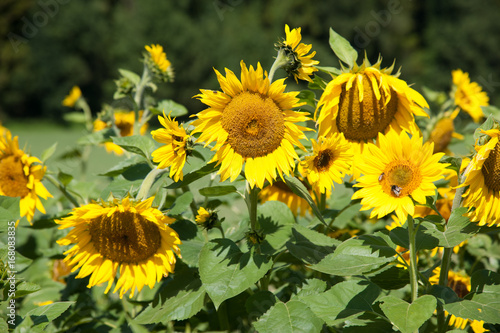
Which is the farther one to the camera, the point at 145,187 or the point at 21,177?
the point at 21,177

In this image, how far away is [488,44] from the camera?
1831cm

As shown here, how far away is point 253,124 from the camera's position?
107 centimetres

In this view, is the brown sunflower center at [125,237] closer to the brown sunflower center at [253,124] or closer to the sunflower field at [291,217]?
the sunflower field at [291,217]

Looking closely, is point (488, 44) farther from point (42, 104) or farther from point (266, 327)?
point (266, 327)

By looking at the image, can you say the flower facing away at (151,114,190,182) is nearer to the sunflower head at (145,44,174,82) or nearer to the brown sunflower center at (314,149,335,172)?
the brown sunflower center at (314,149,335,172)

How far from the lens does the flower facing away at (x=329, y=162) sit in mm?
1104

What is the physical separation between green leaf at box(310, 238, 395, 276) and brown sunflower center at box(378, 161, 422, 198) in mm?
146

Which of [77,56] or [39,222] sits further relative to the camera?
[77,56]

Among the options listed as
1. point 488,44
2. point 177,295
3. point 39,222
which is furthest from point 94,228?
point 488,44

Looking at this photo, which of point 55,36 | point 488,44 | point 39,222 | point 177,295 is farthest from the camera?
point 55,36

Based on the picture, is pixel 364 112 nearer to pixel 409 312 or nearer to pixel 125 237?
pixel 409 312

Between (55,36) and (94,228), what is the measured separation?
68.3ft

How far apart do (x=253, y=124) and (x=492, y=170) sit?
47cm

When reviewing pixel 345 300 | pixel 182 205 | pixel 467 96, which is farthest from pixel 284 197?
pixel 467 96
